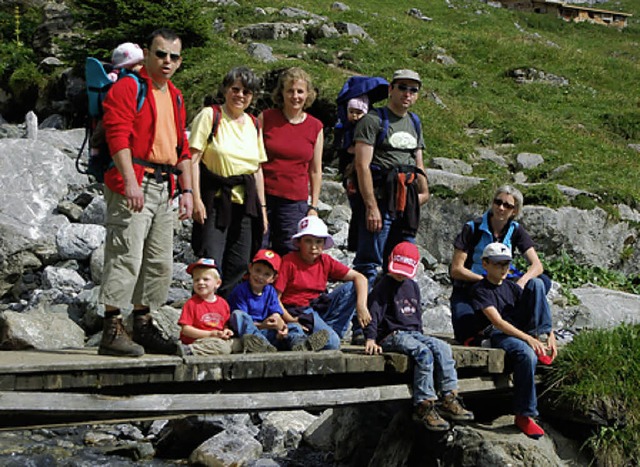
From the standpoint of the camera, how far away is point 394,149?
7.86m

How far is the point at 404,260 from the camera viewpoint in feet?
23.4

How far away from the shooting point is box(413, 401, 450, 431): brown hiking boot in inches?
266

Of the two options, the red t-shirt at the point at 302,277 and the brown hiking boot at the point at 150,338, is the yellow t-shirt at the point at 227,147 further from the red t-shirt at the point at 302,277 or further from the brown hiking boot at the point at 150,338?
the brown hiking boot at the point at 150,338

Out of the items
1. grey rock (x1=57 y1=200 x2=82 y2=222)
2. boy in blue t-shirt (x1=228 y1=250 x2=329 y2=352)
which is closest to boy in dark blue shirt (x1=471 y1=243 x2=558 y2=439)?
boy in blue t-shirt (x1=228 y1=250 x2=329 y2=352)

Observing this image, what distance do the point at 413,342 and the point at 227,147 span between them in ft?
7.11

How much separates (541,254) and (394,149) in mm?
6104

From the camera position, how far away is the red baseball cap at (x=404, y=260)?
708 centimetres

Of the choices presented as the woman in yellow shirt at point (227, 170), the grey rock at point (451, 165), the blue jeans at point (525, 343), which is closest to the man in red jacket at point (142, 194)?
the woman in yellow shirt at point (227, 170)

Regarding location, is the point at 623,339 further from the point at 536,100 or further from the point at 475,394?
the point at 536,100

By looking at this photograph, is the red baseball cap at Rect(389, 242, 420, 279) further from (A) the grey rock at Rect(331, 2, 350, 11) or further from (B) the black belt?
(A) the grey rock at Rect(331, 2, 350, 11)

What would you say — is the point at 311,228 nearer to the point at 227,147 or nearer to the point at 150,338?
the point at 227,147

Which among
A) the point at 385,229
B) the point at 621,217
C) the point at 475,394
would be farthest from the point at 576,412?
the point at 621,217

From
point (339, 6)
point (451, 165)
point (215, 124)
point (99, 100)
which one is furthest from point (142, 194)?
point (339, 6)

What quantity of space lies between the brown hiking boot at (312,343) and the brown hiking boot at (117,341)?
1.24 m
